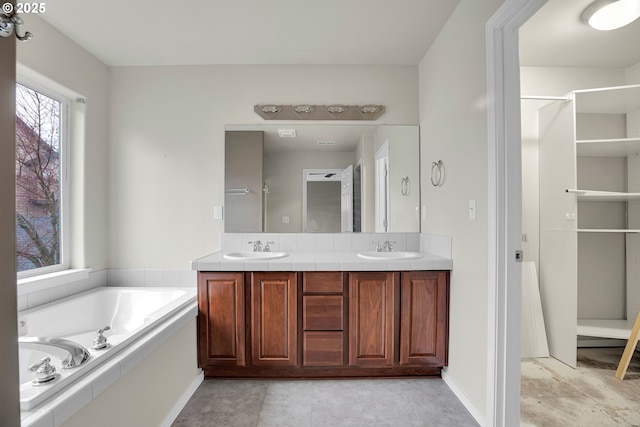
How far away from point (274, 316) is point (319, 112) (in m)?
1.71

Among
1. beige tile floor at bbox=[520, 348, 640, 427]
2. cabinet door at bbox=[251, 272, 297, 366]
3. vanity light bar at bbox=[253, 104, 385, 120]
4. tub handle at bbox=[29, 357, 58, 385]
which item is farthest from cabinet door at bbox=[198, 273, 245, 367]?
beige tile floor at bbox=[520, 348, 640, 427]

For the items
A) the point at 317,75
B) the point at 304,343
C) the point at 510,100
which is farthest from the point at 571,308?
the point at 317,75

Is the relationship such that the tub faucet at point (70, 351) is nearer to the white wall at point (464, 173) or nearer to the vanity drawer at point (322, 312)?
the vanity drawer at point (322, 312)

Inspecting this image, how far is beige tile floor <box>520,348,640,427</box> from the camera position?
72.6 inches

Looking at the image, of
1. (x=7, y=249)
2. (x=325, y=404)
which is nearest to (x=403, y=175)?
(x=325, y=404)

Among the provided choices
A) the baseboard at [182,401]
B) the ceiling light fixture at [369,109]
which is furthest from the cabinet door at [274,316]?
the ceiling light fixture at [369,109]

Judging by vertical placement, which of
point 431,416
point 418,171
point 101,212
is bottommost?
point 431,416

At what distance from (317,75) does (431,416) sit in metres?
2.63

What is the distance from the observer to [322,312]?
2246 millimetres

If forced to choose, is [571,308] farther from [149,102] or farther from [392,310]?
[149,102]

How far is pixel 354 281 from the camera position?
2246 millimetres

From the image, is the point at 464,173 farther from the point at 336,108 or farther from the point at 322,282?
the point at 336,108

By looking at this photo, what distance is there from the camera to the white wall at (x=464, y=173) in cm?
177

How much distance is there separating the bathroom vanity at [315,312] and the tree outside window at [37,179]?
3.77ft
